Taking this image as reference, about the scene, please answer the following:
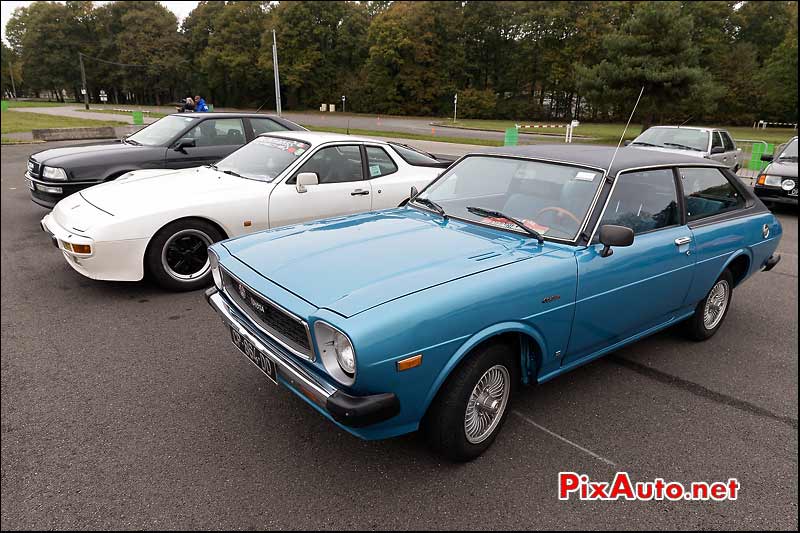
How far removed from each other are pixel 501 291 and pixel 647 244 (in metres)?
1.42

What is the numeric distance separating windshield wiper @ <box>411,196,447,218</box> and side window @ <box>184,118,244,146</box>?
480cm

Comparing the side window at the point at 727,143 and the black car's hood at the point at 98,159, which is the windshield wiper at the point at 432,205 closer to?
the black car's hood at the point at 98,159

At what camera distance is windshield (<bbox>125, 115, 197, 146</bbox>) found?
748 centimetres

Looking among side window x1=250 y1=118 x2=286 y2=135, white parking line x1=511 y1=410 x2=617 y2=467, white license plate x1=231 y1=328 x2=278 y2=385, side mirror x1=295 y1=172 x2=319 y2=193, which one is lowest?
white parking line x1=511 y1=410 x2=617 y2=467

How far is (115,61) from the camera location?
72.5 m

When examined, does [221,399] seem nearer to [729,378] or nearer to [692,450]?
[692,450]

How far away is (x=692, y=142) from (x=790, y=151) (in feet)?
6.07

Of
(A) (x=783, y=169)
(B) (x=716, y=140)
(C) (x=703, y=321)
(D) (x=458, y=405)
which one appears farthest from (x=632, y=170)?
(B) (x=716, y=140)

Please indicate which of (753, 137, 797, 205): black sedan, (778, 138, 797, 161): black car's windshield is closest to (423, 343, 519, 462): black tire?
(753, 137, 797, 205): black sedan

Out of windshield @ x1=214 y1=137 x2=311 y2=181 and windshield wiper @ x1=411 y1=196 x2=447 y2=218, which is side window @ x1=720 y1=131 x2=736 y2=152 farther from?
windshield wiper @ x1=411 y1=196 x2=447 y2=218

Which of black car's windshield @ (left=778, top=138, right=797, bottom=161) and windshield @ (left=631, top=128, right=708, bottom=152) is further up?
windshield @ (left=631, top=128, right=708, bottom=152)

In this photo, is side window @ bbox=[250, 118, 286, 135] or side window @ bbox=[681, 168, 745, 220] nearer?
side window @ bbox=[681, 168, 745, 220]

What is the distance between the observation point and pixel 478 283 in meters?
2.52

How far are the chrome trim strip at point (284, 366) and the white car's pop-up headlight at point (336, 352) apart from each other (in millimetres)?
87
